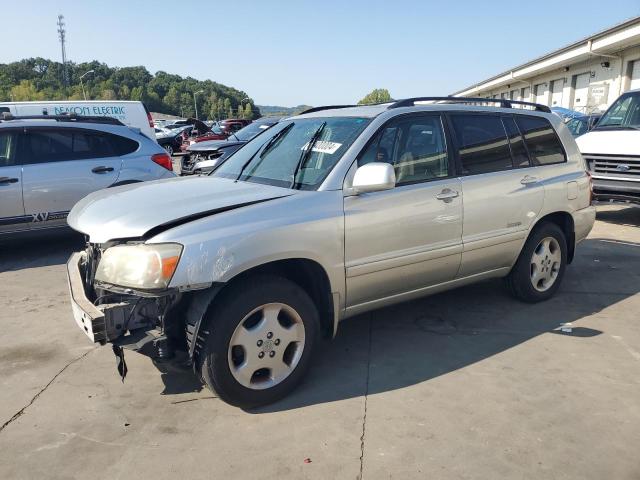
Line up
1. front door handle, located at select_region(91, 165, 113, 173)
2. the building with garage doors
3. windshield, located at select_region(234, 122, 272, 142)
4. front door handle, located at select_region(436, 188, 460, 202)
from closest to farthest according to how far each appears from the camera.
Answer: front door handle, located at select_region(436, 188, 460, 202)
front door handle, located at select_region(91, 165, 113, 173)
windshield, located at select_region(234, 122, 272, 142)
the building with garage doors

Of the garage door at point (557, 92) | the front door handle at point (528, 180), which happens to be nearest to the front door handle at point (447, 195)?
the front door handle at point (528, 180)

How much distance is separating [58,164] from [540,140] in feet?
19.0

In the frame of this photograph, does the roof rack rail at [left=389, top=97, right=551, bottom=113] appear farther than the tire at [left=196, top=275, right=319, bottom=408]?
Yes

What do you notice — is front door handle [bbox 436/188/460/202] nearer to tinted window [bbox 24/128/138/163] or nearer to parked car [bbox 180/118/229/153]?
tinted window [bbox 24/128/138/163]

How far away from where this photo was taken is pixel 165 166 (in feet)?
24.6

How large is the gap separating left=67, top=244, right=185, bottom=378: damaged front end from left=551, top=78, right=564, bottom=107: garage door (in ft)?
102

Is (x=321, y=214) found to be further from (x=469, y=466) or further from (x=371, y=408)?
(x=469, y=466)

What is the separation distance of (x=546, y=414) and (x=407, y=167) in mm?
1876

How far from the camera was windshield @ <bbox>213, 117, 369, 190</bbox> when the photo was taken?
3529 millimetres

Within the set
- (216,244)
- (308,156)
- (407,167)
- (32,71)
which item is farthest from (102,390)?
(32,71)

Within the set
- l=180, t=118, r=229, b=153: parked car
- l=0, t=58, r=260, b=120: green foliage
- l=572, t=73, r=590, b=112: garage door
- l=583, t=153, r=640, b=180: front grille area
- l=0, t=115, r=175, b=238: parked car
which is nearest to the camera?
l=0, t=115, r=175, b=238: parked car

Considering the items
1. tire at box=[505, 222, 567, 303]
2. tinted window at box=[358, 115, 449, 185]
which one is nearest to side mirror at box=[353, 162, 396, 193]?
tinted window at box=[358, 115, 449, 185]

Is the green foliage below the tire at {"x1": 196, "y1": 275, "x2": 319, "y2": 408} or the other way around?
the other way around

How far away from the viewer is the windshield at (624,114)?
8.46m
